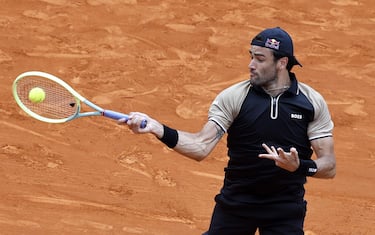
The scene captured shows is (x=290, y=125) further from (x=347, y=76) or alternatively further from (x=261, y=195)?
(x=347, y=76)

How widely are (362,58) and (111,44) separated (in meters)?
3.41

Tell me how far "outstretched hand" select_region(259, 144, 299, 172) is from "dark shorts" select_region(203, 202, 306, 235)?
1.74ft

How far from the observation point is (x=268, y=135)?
5.66 meters

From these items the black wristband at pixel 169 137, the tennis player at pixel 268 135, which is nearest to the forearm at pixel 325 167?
the tennis player at pixel 268 135

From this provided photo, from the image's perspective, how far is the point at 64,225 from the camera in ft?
25.5

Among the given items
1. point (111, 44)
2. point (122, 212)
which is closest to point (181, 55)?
point (111, 44)

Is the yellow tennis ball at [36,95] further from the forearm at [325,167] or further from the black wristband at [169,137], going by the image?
the forearm at [325,167]

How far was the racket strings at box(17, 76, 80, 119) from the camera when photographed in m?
6.14

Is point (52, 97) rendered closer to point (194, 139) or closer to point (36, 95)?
point (36, 95)

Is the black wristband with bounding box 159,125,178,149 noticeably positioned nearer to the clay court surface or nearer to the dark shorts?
the dark shorts

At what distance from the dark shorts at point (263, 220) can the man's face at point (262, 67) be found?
0.89 metres

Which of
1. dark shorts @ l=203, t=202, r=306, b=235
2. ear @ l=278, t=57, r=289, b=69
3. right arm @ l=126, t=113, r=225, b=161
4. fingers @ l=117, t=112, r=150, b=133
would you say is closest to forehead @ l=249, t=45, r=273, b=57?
ear @ l=278, t=57, r=289, b=69

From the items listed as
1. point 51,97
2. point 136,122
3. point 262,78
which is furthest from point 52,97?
point 262,78

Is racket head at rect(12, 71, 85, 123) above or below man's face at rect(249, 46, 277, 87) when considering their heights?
below
